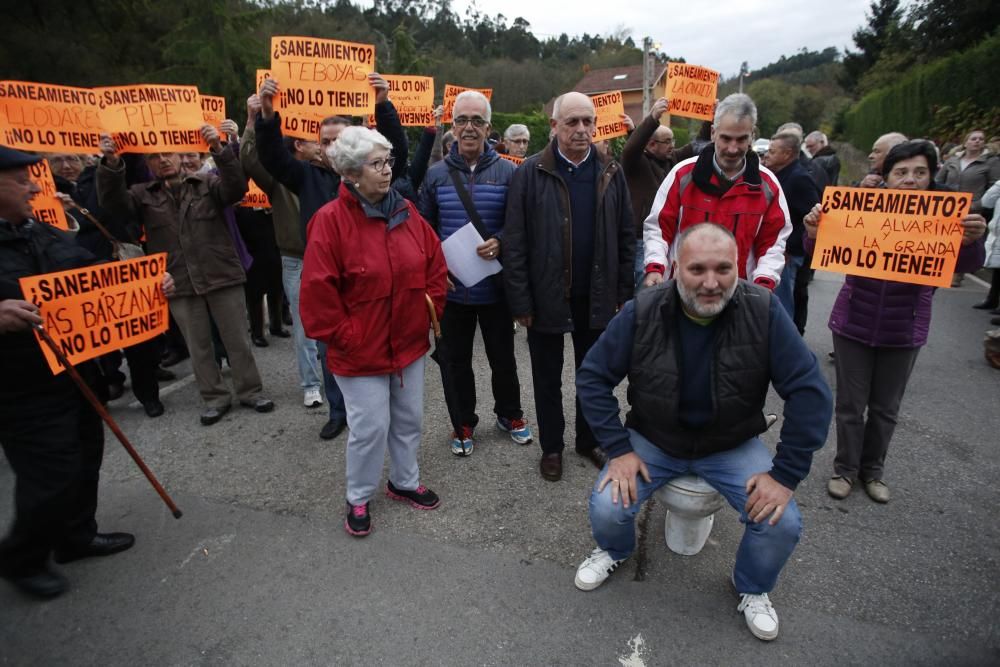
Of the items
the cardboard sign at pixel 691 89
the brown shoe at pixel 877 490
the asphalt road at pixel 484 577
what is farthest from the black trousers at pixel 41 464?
the cardboard sign at pixel 691 89

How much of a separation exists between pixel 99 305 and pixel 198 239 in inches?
61.0

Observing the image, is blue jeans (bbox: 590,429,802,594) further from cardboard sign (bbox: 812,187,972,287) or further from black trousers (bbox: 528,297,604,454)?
cardboard sign (bbox: 812,187,972,287)

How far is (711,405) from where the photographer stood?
248 centimetres

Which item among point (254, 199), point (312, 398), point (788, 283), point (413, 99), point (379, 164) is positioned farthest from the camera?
point (413, 99)

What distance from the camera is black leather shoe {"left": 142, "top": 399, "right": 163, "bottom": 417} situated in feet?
15.5

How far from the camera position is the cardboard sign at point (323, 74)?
3828mm

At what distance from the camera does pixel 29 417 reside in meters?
2.53

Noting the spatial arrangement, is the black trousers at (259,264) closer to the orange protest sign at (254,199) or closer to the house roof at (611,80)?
the orange protest sign at (254,199)

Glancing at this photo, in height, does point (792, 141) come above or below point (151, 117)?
below

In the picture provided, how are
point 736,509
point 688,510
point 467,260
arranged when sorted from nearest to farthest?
1. point 736,509
2. point 688,510
3. point 467,260

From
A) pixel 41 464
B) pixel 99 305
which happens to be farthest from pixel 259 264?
pixel 41 464

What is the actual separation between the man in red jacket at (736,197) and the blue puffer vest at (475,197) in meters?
1.01

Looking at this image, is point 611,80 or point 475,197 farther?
point 611,80

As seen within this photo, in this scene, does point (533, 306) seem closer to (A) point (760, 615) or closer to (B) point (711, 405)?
(B) point (711, 405)
